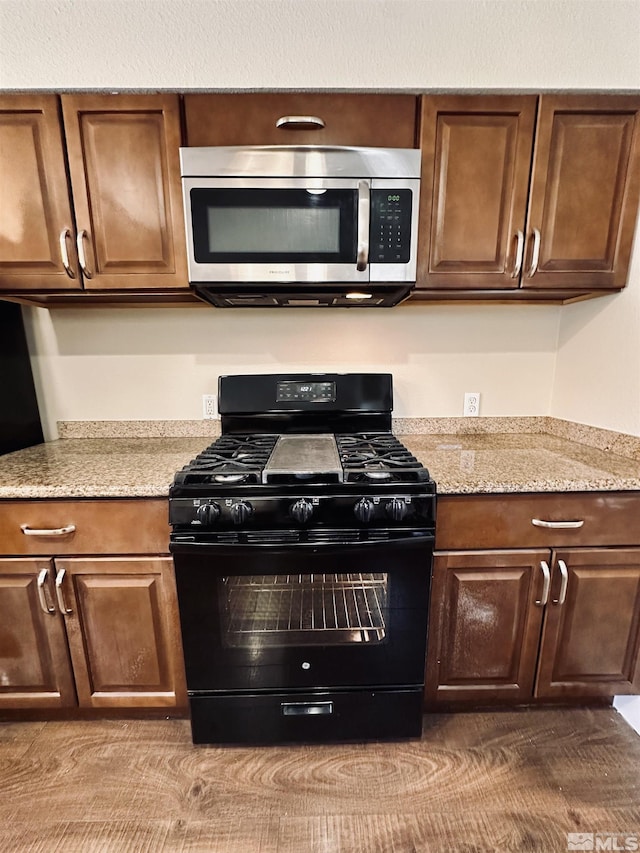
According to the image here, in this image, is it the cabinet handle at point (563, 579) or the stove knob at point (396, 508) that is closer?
the stove knob at point (396, 508)

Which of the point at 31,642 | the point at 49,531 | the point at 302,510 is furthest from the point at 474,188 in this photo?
the point at 31,642

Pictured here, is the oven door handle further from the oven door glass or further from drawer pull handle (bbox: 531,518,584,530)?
the oven door glass

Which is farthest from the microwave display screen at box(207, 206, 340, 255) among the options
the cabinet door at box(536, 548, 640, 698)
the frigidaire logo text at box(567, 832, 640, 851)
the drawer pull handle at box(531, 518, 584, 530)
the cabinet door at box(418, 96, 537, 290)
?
the frigidaire logo text at box(567, 832, 640, 851)

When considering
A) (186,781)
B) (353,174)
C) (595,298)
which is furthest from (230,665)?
(595,298)

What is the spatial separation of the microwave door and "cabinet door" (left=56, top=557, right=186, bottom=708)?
104 cm

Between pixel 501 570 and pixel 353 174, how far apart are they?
1424mm

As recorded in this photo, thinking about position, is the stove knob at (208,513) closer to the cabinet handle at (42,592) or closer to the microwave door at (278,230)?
the cabinet handle at (42,592)

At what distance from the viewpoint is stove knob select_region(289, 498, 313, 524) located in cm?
115

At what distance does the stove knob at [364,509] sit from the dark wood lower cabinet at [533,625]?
32 cm

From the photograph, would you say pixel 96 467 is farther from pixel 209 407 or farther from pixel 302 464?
pixel 302 464

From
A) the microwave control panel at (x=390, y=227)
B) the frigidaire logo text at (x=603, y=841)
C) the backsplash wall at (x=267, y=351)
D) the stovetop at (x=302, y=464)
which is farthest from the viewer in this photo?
the backsplash wall at (x=267, y=351)

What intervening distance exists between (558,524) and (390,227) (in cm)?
115

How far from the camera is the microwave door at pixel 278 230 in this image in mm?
1263

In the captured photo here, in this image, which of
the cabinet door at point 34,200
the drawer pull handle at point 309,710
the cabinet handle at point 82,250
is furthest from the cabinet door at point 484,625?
the cabinet door at point 34,200
